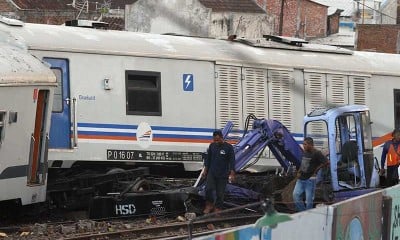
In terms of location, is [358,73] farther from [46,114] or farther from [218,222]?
[46,114]

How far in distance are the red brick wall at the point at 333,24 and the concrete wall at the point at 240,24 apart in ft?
35.8

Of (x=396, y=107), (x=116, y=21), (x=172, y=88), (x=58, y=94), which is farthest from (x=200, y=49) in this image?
(x=116, y=21)

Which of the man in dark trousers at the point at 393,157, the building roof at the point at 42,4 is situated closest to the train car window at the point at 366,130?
the man in dark trousers at the point at 393,157

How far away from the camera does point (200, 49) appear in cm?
1648

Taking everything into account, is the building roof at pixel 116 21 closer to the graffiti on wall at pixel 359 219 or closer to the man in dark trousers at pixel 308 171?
the man in dark trousers at pixel 308 171

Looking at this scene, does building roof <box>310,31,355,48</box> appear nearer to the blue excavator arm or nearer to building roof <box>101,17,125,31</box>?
building roof <box>101,17,125,31</box>

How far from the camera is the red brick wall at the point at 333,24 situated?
52.9 metres

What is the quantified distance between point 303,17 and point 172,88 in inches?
1377

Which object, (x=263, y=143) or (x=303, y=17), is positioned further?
(x=303, y=17)

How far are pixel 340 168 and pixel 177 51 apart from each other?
390 centimetres

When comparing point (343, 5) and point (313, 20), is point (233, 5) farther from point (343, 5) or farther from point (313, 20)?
point (343, 5)

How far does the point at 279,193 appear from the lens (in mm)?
15148

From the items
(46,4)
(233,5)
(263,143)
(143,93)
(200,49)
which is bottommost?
(263,143)

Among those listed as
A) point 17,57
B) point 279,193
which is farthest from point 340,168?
point 17,57
